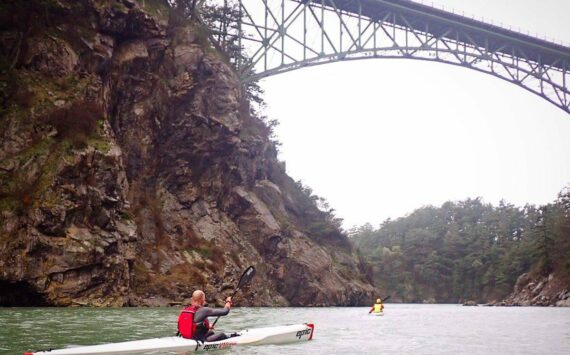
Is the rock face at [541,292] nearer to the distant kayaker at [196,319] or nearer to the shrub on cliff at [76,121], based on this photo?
the shrub on cliff at [76,121]

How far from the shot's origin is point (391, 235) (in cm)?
12769

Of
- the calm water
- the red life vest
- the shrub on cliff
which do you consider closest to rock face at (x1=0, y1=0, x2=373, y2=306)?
the shrub on cliff

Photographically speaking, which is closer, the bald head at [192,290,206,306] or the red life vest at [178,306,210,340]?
the bald head at [192,290,206,306]

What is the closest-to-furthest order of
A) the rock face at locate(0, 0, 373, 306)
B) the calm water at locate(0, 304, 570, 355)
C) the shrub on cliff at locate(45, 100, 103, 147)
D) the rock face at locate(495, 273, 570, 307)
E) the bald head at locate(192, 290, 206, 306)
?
the bald head at locate(192, 290, 206, 306)
the calm water at locate(0, 304, 570, 355)
the rock face at locate(0, 0, 373, 306)
the shrub on cliff at locate(45, 100, 103, 147)
the rock face at locate(495, 273, 570, 307)

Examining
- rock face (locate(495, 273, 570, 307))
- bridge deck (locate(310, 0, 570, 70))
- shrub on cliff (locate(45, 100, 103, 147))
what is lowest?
rock face (locate(495, 273, 570, 307))

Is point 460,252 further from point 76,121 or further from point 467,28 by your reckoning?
point 76,121

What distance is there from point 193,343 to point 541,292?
2238 inches

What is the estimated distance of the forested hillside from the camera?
82188 millimetres

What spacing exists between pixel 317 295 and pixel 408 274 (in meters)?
64.7

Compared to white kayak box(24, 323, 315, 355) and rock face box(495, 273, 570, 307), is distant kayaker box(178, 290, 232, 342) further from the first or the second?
rock face box(495, 273, 570, 307)

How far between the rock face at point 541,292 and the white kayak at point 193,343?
148 ft

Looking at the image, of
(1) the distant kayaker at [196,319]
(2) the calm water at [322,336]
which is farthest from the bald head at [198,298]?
(2) the calm water at [322,336]

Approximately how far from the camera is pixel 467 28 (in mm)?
47875

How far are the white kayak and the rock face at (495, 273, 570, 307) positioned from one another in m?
45.1
